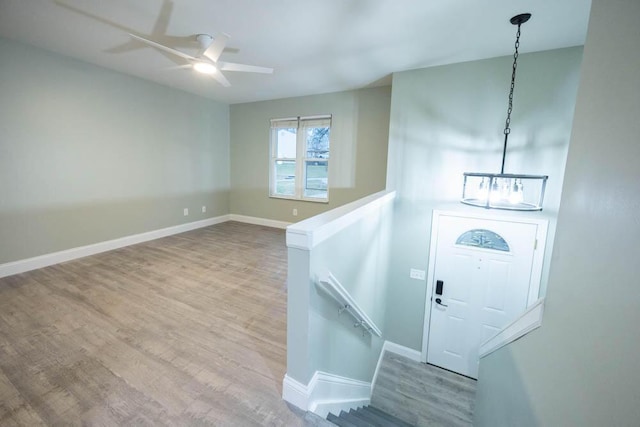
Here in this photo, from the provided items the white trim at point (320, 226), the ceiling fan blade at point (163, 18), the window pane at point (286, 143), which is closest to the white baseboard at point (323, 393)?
the white trim at point (320, 226)

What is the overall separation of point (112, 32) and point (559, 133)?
476 cm

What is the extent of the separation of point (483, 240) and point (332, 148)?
303cm

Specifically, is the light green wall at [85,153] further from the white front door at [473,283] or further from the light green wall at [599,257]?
the light green wall at [599,257]

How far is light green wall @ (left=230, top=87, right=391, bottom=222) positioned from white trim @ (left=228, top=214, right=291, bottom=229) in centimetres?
9

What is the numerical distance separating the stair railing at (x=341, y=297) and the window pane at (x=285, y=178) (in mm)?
3669

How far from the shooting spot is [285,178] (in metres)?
5.76

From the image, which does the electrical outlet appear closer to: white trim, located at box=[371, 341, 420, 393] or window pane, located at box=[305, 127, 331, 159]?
white trim, located at box=[371, 341, 420, 393]

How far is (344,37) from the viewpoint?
2658 millimetres

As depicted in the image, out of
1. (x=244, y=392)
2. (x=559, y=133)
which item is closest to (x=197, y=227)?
(x=244, y=392)

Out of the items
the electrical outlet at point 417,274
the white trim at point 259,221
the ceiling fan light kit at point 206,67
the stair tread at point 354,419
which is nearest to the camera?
the stair tread at point 354,419

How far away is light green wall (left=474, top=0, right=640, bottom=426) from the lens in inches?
25.1

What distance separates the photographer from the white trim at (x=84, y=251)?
3178 mm

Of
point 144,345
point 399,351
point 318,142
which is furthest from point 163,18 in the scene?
point 399,351

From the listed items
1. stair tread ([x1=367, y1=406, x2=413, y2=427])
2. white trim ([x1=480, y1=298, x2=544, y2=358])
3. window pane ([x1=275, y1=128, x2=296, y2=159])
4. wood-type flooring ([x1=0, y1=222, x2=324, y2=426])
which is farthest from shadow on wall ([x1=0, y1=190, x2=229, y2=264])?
white trim ([x1=480, y1=298, x2=544, y2=358])
